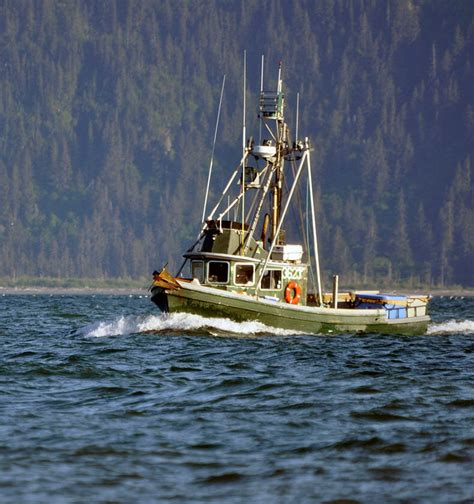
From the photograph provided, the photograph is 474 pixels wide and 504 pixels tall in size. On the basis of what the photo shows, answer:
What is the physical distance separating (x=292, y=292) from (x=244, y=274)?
88.9 inches

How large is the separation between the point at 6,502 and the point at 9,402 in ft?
28.0

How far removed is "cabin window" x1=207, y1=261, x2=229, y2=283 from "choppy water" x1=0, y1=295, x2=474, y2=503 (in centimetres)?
607

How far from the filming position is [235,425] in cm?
2230

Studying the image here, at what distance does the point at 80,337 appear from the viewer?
1779 inches

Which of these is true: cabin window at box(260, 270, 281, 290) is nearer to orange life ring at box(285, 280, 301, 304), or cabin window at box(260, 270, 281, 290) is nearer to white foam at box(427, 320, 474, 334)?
orange life ring at box(285, 280, 301, 304)

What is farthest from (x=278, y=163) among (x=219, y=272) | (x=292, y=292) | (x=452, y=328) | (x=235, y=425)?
(x=235, y=425)

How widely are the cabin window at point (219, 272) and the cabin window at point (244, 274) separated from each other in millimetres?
401

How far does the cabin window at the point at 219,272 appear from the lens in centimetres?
4350

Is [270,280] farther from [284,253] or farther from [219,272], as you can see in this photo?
[219,272]

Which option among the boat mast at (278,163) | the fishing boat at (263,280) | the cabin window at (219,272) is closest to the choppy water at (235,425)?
the fishing boat at (263,280)

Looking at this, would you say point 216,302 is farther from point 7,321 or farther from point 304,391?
point 7,321

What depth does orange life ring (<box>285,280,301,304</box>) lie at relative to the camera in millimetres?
44781

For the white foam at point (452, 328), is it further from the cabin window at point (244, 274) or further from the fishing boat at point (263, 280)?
the cabin window at point (244, 274)

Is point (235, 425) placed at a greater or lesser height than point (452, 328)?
lesser
